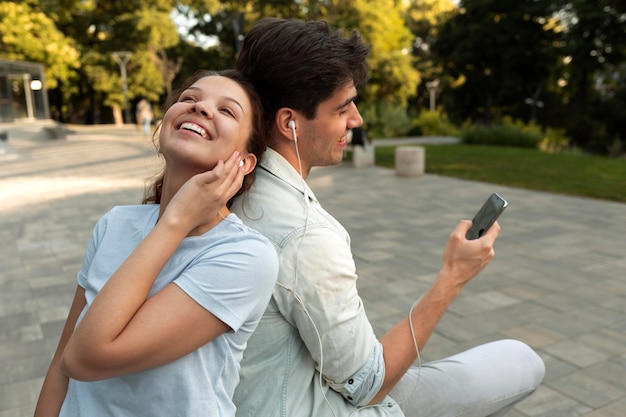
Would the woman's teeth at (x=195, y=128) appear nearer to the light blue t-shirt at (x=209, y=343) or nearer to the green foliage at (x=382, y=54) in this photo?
the light blue t-shirt at (x=209, y=343)

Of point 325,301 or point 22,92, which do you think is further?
point 22,92

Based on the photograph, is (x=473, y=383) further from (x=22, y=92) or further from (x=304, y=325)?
(x=22, y=92)

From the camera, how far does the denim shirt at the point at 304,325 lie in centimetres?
138

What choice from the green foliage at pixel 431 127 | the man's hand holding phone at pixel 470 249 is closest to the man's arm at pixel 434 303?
the man's hand holding phone at pixel 470 249

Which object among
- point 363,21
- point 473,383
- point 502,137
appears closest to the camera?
point 473,383

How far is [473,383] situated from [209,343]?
94cm

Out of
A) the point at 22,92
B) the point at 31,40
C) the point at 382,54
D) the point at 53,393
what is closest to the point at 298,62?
the point at 53,393

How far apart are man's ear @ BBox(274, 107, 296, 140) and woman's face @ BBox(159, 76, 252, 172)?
148 millimetres

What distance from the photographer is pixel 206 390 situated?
4.03 ft

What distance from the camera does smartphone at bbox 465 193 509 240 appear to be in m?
1.57

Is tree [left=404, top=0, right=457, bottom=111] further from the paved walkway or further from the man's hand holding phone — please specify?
the man's hand holding phone

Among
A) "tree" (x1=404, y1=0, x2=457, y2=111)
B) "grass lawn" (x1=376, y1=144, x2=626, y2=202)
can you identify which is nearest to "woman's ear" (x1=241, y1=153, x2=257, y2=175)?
"grass lawn" (x1=376, y1=144, x2=626, y2=202)

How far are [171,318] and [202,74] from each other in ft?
2.38

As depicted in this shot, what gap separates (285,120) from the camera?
1598mm
